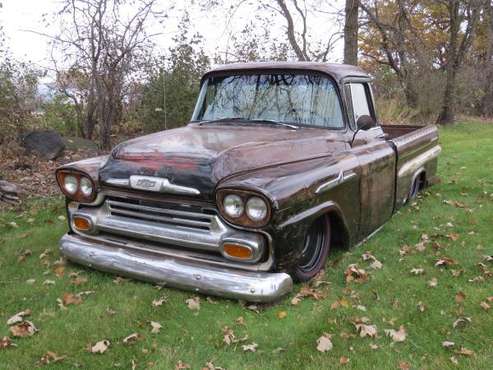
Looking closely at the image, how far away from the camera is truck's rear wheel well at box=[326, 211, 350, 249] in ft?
14.2

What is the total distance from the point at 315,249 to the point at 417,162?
2.63 metres

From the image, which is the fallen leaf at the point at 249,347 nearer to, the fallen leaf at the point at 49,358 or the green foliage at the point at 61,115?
the fallen leaf at the point at 49,358

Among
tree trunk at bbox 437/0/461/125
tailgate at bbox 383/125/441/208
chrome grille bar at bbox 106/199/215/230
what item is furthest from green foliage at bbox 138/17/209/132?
tree trunk at bbox 437/0/461/125

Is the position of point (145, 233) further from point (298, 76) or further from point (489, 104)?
point (489, 104)

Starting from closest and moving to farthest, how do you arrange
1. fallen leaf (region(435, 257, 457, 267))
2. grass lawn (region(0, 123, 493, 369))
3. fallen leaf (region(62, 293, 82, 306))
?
grass lawn (region(0, 123, 493, 369)), fallen leaf (region(62, 293, 82, 306)), fallen leaf (region(435, 257, 457, 267))

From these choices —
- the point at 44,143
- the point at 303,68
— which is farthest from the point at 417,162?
the point at 44,143

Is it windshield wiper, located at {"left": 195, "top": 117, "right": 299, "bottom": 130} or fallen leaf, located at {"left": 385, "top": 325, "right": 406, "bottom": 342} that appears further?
windshield wiper, located at {"left": 195, "top": 117, "right": 299, "bottom": 130}

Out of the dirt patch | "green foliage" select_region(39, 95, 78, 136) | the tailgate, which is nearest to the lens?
the tailgate

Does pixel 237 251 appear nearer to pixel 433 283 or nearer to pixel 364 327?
pixel 364 327

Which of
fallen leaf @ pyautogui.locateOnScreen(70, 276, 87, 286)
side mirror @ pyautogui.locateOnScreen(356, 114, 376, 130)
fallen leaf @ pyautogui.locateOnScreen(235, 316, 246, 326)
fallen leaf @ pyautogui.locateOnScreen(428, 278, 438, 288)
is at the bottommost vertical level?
fallen leaf @ pyautogui.locateOnScreen(428, 278, 438, 288)

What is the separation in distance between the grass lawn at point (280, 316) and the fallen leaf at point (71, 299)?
0.14 feet

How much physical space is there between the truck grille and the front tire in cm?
86

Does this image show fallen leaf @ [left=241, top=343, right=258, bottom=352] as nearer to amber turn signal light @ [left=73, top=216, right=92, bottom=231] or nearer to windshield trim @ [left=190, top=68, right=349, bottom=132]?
amber turn signal light @ [left=73, top=216, right=92, bottom=231]

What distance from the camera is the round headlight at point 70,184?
4.22 m
